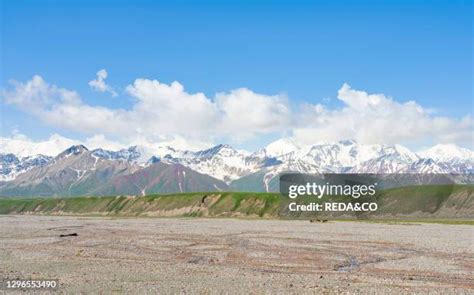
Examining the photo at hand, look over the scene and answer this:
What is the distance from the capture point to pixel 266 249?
5762cm

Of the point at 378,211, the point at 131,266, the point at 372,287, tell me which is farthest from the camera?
the point at 378,211

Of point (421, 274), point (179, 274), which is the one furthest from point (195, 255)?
point (421, 274)

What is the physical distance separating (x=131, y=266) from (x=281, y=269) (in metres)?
12.0

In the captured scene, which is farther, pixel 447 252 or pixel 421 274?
pixel 447 252

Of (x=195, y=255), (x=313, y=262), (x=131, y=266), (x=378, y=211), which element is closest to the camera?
(x=131, y=266)

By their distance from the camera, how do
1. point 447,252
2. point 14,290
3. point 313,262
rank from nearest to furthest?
point 14,290, point 313,262, point 447,252

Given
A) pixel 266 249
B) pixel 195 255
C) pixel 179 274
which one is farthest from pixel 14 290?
pixel 266 249

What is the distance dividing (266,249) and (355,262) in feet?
41.6

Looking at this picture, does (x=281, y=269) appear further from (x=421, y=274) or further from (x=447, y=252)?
(x=447, y=252)

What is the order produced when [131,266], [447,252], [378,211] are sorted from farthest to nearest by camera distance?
[378,211]
[447,252]
[131,266]

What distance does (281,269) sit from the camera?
41.7 metres

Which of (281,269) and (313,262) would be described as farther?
(313,262)

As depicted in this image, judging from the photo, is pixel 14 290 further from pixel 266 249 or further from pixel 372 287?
pixel 266 249

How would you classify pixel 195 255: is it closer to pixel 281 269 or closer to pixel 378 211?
pixel 281 269
